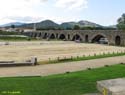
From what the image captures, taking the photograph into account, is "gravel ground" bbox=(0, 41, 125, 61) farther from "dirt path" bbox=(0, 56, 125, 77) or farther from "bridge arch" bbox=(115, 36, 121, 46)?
"dirt path" bbox=(0, 56, 125, 77)

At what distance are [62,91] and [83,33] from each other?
11142cm

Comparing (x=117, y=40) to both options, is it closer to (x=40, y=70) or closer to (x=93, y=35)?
(x=93, y=35)

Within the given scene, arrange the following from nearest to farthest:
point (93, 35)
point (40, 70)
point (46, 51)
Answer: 1. point (40, 70)
2. point (46, 51)
3. point (93, 35)

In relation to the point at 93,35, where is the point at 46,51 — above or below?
below

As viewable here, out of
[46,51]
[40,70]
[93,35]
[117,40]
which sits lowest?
[46,51]

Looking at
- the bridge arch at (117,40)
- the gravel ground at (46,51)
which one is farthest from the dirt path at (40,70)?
the bridge arch at (117,40)

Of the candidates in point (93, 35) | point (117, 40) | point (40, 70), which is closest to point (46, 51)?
point (117, 40)

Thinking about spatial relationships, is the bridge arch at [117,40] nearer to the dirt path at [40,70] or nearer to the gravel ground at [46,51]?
the gravel ground at [46,51]

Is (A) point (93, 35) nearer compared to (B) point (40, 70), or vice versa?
(B) point (40, 70)

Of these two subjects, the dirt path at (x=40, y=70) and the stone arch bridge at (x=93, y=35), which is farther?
the stone arch bridge at (x=93, y=35)

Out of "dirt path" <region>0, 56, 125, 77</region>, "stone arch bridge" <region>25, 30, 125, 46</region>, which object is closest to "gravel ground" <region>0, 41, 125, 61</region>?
"stone arch bridge" <region>25, 30, 125, 46</region>

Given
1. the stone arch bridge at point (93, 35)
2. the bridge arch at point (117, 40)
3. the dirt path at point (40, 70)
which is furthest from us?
the bridge arch at point (117, 40)

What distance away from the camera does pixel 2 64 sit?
3756 cm

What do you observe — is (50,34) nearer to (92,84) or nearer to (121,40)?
(121,40)
